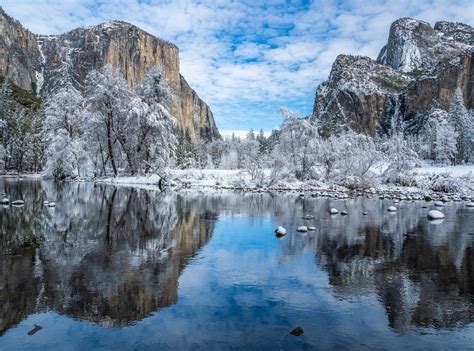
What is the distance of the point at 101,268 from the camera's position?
9.11 m

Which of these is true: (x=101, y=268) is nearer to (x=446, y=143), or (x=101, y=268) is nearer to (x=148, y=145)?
(x=148, y=145)

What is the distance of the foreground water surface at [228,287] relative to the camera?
233 inches

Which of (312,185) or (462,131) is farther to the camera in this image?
(462,131)

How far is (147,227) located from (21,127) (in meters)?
64.1

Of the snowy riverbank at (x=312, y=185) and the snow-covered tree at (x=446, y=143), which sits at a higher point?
the snow-covered tree at (x=446, y=143)

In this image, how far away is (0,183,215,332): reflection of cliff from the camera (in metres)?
6.81

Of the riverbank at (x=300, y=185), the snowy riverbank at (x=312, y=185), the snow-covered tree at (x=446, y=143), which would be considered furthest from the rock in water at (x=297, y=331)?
the snow-covered tree at (x=446, y=143)

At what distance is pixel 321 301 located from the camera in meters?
7.54

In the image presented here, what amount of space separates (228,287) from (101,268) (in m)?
3.30

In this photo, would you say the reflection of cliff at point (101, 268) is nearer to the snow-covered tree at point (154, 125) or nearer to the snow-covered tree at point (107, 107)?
the snow-covered tree at point (154, 125)

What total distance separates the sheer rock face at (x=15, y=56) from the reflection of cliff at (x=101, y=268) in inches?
6540

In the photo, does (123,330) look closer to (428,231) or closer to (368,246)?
(368,246)

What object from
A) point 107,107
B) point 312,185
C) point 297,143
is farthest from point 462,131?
point 107,107

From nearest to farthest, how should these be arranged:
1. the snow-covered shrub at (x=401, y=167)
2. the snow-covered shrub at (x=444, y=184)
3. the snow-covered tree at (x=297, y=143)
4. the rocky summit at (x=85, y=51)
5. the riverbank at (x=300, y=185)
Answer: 1. the riverbank at (x=300, y=185)
2. the snow-covered shrub at (x=444, y=184)
3. the snow-covered shrub at (x=401, y=167)
4. the snow-covered tree at (x=297, y=143)
5. the rocky summit at (x=85, y=51)
